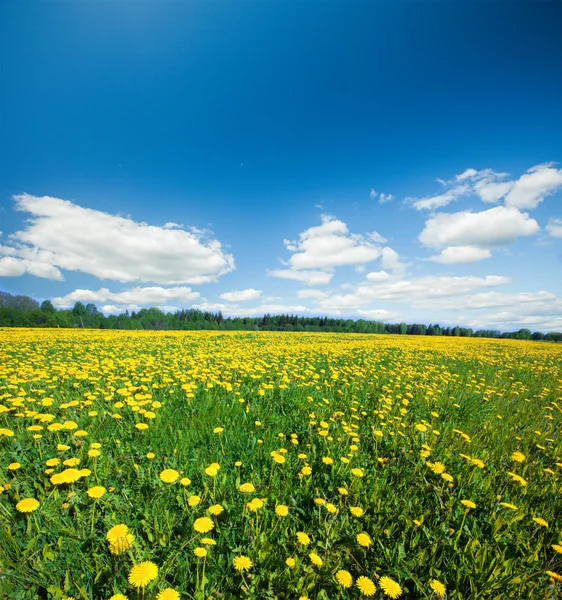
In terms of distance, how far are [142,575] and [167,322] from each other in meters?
69.0

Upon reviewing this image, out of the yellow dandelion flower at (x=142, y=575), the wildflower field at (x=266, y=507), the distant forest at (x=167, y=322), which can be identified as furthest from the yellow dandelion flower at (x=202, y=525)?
the distant forest at (x=167, y=322)

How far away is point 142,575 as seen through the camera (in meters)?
1.43

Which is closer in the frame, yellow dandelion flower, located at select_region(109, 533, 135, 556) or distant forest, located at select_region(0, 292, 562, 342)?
yellow dandelion flower, located at select_region(109, 533, 135, 556)

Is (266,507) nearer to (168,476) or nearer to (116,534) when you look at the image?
(168,476)

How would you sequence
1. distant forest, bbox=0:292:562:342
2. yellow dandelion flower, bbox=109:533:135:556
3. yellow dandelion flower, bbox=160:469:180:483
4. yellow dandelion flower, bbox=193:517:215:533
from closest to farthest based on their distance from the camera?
1. yellow dandelion flower, bbox=109:533:135:556
2. yellow dandelion flower, bbox=193:517:215:533
3. yellow dandelion flower, bbox=160:469:180:483
4. distant forest, bbox=0:292:562:342

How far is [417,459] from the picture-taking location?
3.15m

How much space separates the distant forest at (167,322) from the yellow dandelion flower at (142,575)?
2416 inches

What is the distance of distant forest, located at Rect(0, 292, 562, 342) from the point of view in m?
52.8

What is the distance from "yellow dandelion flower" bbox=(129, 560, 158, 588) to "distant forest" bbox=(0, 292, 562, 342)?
61361 mm

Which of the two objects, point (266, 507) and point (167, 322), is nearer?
point (266, 507)

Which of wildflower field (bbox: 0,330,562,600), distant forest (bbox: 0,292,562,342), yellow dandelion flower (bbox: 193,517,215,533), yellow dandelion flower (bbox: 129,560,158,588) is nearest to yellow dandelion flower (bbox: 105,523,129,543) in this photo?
wildflower field (bbox: 0,330,562,600)

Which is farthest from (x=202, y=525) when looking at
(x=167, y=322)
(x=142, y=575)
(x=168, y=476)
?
(x=167, y=322)

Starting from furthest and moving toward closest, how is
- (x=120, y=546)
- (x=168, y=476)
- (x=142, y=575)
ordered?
(x=168, y=476) < (x=120, y=546) < (x=142, y=575)

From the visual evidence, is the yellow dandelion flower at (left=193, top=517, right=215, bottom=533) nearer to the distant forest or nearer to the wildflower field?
the wildflower field
